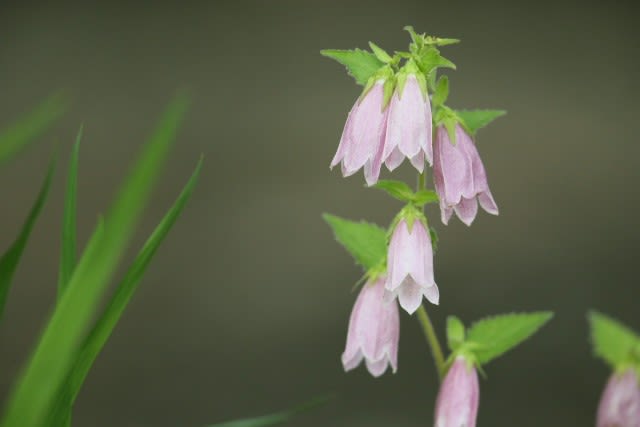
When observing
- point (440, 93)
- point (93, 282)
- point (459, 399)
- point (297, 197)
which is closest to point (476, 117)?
point (440, 93)

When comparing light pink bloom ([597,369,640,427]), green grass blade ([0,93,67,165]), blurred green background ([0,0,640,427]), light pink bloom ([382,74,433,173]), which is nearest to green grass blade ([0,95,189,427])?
green grass blade ([0,93,67,165])

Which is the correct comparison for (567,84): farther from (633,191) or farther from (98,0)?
(98,0)

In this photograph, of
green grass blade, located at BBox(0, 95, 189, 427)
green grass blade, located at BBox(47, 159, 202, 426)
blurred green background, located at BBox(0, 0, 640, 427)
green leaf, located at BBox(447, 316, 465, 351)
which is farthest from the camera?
blurred green background, located at BBox(0, 0, 640, 427)

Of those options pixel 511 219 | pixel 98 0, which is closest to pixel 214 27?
pixel 98 0

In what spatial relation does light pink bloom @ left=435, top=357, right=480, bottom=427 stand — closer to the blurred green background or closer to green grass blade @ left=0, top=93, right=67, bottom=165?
green grass blade @ left=0, top=93, right=67, bottom=165

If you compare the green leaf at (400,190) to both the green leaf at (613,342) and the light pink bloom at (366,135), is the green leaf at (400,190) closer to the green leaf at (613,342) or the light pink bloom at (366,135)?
the light pink bloom at (366,135)

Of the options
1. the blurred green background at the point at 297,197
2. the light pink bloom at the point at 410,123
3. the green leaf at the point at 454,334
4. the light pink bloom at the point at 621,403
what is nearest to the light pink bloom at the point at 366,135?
the light pink bloom at the point at 410,123

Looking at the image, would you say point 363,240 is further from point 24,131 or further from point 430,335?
point 24,131
